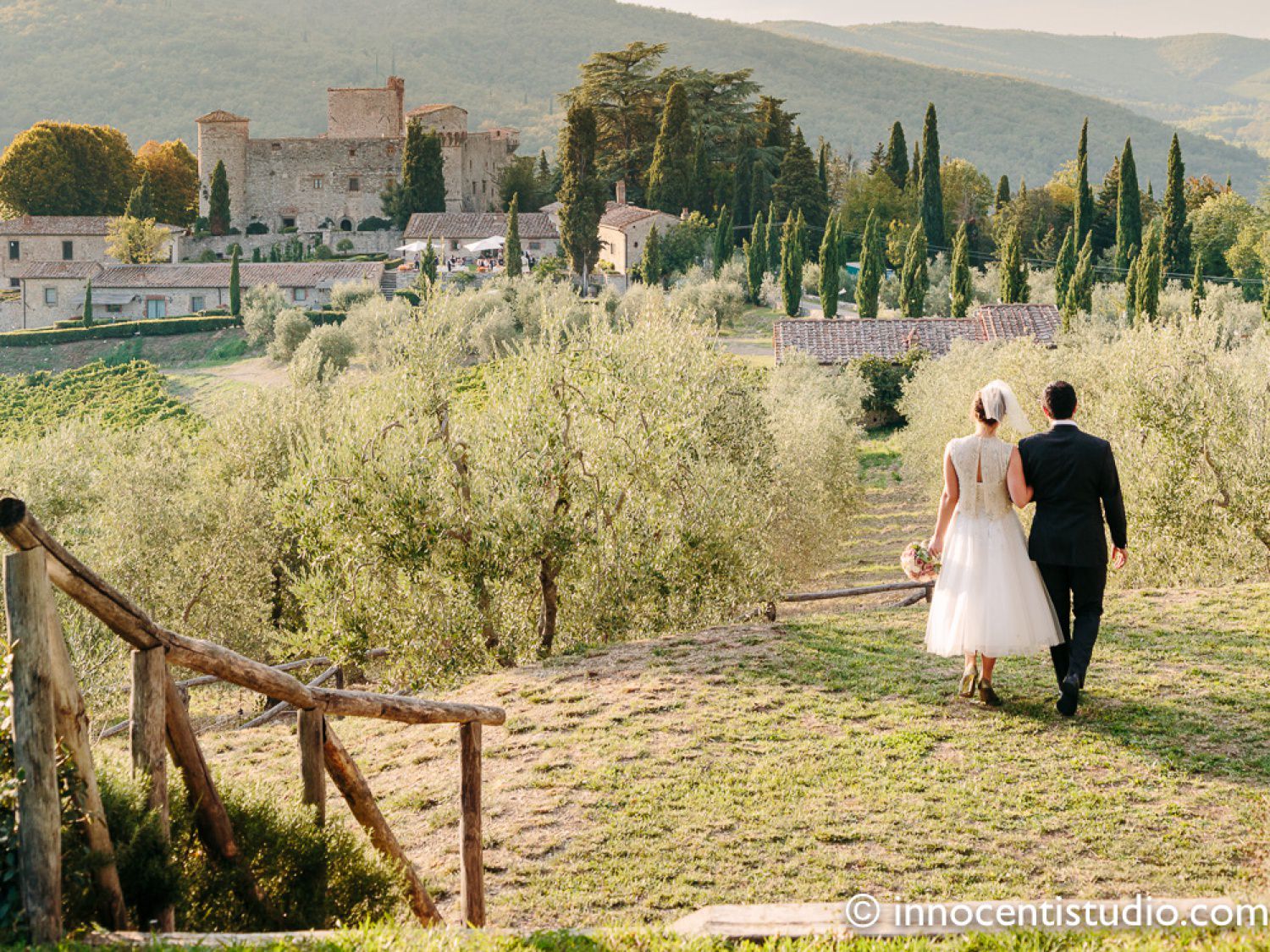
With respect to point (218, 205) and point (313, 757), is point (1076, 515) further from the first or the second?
point (218, 205)

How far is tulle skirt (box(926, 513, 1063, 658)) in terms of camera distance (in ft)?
22.5

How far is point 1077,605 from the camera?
7.08m

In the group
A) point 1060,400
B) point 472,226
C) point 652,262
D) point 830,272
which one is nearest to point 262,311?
point 472,226

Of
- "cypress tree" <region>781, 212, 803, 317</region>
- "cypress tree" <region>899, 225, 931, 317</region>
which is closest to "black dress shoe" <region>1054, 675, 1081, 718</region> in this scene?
"cypress tree" <region>899, 225, 931, 317</region>

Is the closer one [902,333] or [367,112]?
[902,333]

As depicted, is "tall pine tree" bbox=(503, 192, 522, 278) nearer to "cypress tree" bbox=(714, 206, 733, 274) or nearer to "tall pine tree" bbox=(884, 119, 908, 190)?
"cypress tree" bbox=(714, 206, 733, 274)

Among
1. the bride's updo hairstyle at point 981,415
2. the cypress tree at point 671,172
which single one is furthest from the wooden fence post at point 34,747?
the cypress tree at point 671,172

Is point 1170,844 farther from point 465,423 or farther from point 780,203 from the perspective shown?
point 780,203

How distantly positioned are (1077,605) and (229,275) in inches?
2443

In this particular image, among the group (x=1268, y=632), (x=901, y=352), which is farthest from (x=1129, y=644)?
(x=901, y=352)

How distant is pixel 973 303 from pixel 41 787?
53566 mm

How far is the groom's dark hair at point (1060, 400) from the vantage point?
6.81 meters

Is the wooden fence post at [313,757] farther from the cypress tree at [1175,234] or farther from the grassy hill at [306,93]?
the grassy hill at [306,93]

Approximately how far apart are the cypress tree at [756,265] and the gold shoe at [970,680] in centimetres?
4856
